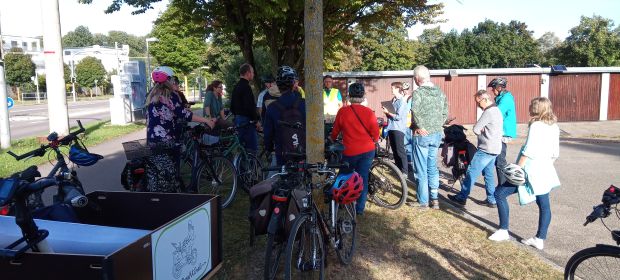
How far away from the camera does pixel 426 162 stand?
21.2 feet

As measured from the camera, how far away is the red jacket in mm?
5254

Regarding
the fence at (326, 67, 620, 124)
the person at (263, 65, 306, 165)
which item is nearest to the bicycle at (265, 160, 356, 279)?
the person at (263, 65, 306, 165)

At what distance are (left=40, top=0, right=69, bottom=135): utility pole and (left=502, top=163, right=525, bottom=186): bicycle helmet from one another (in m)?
11.7

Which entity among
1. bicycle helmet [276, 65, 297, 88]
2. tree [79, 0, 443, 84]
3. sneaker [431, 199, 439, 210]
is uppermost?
tree [79, 0, 443, 84]

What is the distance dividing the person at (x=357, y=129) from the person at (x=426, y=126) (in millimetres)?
1275

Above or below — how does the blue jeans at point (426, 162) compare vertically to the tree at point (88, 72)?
below

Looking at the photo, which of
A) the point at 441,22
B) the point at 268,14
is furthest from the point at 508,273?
the point at 441,22

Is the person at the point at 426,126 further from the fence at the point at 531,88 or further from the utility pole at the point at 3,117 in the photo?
the fence at the point at 531,88

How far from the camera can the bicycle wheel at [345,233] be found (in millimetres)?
4293

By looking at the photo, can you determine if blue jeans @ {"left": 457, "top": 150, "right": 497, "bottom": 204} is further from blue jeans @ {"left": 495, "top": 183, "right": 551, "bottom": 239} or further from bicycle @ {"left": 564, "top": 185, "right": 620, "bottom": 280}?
bicycle @ {"left": 564, "top": 185, "right": 620, "bottom": 280}

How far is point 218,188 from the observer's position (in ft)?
20.2

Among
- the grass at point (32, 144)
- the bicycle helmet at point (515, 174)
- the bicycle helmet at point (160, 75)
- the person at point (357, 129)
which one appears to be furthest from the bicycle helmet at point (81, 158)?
the bicycle helmet at point (515, 174)

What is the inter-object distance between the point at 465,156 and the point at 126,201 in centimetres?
559

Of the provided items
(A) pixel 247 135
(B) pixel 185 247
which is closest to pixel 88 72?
(A) pixel 247 135
